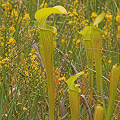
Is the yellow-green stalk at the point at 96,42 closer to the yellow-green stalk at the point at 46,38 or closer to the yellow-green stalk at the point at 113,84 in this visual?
the yellow-green stalk at the point at 113,84

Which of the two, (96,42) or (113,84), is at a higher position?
(96,42)

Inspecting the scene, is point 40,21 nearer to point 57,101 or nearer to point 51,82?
point 51,82

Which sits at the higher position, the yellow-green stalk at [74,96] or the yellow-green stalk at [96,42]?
the yellow-green stalk at [96,42]

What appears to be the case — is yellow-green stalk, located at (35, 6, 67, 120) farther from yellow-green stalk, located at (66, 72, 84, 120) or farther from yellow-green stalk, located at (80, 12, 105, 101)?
yellow-green stalk, located at (80, 12, 105, 101)

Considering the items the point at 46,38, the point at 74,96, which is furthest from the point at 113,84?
the point at 46,38

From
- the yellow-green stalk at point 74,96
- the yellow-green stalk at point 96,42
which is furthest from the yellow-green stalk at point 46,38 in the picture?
the yellow-green stalk at point 96,42

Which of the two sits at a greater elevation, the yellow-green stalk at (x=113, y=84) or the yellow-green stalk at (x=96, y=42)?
the yellow-green stalk at (x=96, y=42)

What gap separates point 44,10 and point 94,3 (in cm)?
225

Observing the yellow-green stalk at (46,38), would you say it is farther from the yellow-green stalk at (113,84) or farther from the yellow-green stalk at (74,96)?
the yellow-green stalk at (113,84)

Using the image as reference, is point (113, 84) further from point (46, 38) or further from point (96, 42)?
point (46, 38)

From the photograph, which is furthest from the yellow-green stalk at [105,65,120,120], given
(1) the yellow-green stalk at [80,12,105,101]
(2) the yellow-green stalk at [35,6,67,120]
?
(2) the yellow-green stalk at [35,6,67,120]

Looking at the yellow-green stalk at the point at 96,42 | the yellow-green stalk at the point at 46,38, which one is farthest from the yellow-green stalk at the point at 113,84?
the yellow-green stalk at the point at 46,38

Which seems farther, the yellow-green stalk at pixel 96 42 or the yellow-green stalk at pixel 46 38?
the yellow-green stalk at pixel 96 42

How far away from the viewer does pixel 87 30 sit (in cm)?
95
